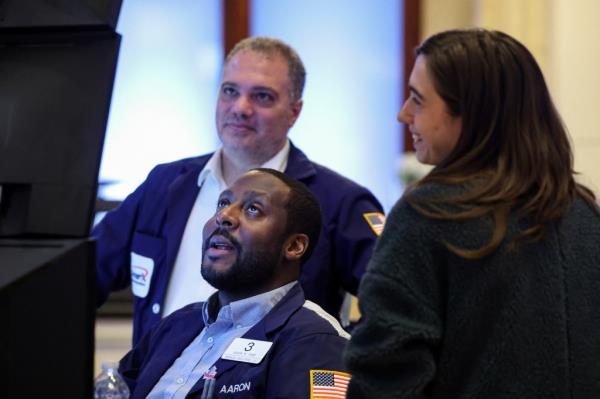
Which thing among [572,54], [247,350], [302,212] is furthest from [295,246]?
[572,54]

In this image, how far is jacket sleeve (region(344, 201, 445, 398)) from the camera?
113 cm

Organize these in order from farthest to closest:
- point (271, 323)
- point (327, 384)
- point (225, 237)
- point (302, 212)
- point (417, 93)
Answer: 1. point (302, 212)
2. point (225, 237)
3. point (271, 323)
4. point (327, 384)
5. point (417, 93)

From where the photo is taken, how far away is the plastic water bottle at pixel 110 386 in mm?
1757

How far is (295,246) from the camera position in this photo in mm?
1849

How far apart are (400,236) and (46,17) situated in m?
0.52

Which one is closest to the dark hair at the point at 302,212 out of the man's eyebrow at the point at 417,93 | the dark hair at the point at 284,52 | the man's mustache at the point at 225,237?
the man's mustache at the point at 225,237

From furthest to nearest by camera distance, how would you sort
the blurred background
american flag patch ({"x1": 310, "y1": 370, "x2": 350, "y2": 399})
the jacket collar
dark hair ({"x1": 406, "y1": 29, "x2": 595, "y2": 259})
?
the blurred background
the jacket collar
american flag patch ({"x1": 310, "y1": 370, "x2": 350, "y2": 399})
dark hair ({"x1": 406, "y1": 29, "x2": 595, "y2": 259})

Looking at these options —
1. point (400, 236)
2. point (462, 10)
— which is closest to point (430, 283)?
point (400, 236)

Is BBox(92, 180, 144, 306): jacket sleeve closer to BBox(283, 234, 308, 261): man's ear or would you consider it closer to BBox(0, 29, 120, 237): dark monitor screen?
BBox(283, 234, 308, 261): man's ear

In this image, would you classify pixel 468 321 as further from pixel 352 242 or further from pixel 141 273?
pixel 141 273

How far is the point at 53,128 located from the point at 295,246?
2.58 ft

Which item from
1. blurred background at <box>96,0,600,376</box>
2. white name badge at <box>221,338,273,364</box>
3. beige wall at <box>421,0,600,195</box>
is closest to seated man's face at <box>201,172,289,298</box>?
white name badge at <box>221,338,273,364</box>

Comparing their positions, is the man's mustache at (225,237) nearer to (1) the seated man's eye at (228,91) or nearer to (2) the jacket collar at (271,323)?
(2) the jacket collar at (271,323)

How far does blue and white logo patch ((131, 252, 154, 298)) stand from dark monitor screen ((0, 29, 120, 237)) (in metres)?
1.02
